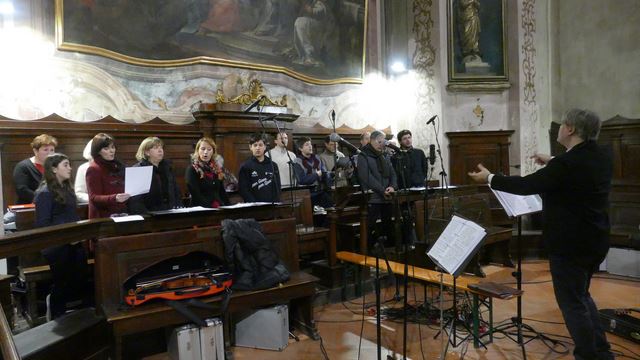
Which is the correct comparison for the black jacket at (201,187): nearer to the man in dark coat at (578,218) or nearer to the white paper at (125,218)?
the white paper at (125,218)

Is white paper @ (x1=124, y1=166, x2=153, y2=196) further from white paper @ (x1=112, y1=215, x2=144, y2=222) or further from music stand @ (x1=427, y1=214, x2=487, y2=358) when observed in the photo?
music stand @ (x1=427, y1=214, x2=487, y2=358)

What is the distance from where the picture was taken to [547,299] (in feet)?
15.5

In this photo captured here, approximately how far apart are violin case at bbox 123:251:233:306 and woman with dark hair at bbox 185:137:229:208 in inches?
36.5

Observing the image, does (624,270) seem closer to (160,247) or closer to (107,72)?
(160,247)

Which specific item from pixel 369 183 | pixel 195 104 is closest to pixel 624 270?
pixel 369 183

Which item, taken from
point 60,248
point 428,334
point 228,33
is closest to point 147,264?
point 60,248

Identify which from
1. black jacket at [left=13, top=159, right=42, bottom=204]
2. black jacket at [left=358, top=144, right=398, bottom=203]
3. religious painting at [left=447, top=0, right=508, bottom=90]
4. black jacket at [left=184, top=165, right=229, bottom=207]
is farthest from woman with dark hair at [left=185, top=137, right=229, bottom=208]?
religious painting at [left=447, top=0, right=508, bottom=90]

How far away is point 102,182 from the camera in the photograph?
3748mm

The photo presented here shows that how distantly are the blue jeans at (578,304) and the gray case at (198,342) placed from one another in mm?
2241

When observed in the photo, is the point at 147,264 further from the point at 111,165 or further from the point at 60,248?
the point at 111,165

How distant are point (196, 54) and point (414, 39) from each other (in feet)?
13.0

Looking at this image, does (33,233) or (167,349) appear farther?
(167,349)

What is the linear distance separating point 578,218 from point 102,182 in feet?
11.7

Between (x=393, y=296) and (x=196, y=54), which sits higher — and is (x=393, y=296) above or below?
below
